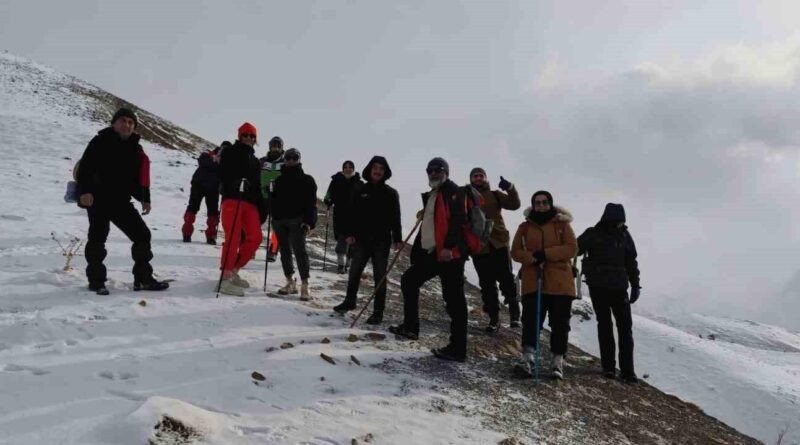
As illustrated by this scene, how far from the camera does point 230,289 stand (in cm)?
713

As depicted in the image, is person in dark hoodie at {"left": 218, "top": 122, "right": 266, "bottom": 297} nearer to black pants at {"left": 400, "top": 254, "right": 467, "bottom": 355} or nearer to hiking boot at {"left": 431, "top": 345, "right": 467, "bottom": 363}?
black pants at {"left": 400, "top": 254, "right": 467, "bottom": 355}

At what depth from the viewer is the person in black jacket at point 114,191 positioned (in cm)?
612

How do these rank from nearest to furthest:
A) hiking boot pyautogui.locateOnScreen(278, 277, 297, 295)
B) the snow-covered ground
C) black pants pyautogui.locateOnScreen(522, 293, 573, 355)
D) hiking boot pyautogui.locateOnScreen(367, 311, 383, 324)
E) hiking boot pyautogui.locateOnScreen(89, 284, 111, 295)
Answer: the snow-covered ground → hiking boot pyautogui.locateOnScreen(89, 284, 111, 295) → black pants pyautogui.locateOnScreen(522, 293, 573, 355) → hiking boot pyautogui.locateOnScreen(367, 311, 383, 324) → hiking boot pyautogui.locateOnScreen(278, 277, 297, 295)

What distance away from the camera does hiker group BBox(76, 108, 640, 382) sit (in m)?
6.18

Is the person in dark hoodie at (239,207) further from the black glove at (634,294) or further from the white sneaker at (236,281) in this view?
the black glove at (634,294)

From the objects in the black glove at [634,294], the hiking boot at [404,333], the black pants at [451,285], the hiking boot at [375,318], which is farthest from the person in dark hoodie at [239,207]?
the black glove at [634,294]

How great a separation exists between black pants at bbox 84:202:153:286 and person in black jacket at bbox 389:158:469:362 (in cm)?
338

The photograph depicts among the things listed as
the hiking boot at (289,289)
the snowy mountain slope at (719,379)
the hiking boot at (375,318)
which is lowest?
the snowy mountain slope at (719,379)

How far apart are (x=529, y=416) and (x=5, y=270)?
664cm

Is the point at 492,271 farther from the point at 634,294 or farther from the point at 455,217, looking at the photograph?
the point at 455,217

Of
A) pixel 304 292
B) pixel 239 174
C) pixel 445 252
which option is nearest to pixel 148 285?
pixel 239 174

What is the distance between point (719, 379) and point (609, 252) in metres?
9.16

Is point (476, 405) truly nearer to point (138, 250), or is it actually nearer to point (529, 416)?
point (529, 416)

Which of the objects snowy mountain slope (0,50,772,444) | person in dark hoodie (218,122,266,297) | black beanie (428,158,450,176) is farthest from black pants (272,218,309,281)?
black beanie (428,158,450,176)
